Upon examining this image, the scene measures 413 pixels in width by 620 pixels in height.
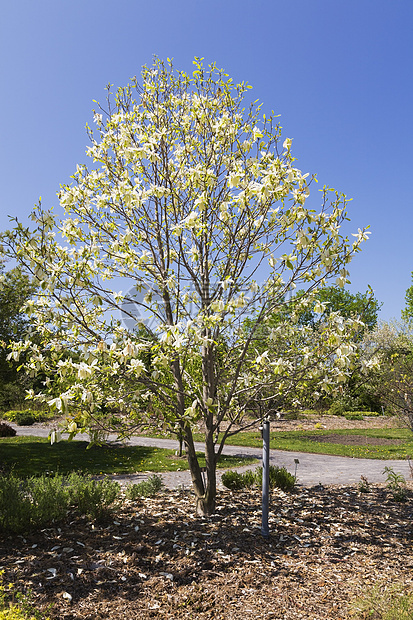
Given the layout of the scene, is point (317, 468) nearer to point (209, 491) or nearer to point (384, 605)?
point (209, 491)

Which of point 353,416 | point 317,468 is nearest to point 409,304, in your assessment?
point 353,416

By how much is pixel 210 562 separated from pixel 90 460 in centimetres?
834

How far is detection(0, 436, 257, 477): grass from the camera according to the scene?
10.1m

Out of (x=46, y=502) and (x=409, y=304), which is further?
(x=409, y=304)

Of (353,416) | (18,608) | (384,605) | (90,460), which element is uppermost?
(353,416)

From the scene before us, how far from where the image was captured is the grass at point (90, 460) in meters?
10.1

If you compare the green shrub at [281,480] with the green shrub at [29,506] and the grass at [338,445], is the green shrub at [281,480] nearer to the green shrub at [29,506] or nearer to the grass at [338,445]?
the green shrub at [29,506]

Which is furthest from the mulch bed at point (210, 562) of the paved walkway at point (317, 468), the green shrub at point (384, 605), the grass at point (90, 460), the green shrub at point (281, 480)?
the grass at point (90, 460)

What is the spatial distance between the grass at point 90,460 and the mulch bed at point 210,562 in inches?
175

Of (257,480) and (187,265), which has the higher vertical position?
(187,265)

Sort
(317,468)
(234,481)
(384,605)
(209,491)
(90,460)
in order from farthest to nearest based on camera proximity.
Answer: (90,460) < (317,468) < (234,481) < (209,491) < (384,605)

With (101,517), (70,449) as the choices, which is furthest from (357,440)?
(101,517)

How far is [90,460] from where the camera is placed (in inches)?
464

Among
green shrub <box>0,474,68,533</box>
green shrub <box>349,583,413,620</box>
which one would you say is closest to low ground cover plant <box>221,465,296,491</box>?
green shrub <box>0,474,68,533</box>
